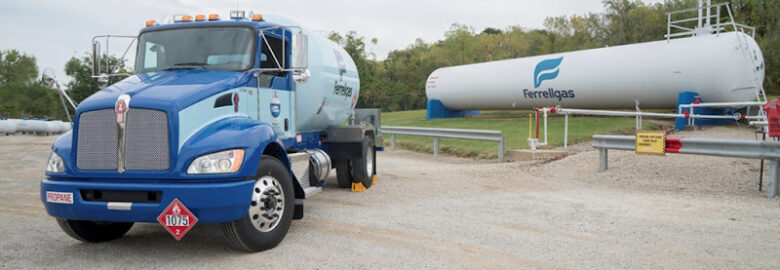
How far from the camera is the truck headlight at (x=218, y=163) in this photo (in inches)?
193

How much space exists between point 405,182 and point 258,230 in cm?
537

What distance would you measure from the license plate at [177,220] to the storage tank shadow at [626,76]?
17.0 m

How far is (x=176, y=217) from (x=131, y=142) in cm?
83

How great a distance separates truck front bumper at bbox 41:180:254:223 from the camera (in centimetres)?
474

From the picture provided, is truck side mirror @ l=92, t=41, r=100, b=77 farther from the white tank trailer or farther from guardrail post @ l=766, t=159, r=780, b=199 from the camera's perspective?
the white tank trailer

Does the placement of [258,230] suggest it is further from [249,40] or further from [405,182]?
[405,182]

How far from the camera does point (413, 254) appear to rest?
519cm

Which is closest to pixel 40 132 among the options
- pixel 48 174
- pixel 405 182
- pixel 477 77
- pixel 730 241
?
pixel 477 77

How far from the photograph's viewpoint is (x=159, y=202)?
479cm

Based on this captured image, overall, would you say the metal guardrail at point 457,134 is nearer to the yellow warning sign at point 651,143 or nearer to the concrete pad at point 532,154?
the concrete pad at point 532,154

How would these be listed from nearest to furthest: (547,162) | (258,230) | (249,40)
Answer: (258,230) → (249,40) → (547,162)

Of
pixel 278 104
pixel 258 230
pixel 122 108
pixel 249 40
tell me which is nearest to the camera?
pixel 122 108

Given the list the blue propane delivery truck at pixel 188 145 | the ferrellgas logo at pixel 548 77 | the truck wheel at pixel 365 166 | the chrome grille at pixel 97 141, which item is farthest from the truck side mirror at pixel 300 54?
the ferrellgas logo at pixel 548 77

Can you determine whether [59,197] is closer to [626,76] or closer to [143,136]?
[143,136]
